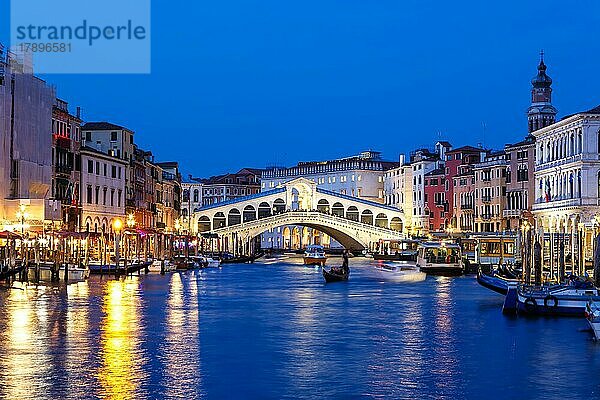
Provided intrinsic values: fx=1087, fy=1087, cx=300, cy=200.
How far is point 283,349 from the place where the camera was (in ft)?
48.9

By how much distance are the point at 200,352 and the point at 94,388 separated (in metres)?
3.12

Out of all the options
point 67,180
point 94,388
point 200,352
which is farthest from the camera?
point 67,180

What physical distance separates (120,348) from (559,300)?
8377mm

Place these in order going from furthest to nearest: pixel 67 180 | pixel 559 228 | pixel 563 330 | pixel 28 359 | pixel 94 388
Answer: pixel 559 228 < pixel 67 180 < pixel 563 330 < pixel 28 359 < pixel 94 388

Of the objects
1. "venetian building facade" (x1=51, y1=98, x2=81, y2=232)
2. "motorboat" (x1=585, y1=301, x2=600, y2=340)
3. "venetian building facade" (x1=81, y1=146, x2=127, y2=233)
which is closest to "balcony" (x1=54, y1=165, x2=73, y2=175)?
"venetian building facade" (x1=51, y1=98, x2=81, y2=232)

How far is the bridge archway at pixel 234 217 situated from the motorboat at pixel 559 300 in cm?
4813

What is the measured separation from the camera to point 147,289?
27734 mm

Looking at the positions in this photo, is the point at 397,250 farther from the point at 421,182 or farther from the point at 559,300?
the point at 559,300

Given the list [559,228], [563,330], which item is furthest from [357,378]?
[559,228]

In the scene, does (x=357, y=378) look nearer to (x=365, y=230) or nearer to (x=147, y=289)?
(x=147, y=289)

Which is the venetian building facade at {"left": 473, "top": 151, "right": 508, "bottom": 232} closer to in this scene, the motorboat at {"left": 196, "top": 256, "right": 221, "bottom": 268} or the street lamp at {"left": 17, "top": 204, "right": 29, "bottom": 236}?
the motorboat at {"left": 196, "top": 256, "right": 221, "bottom": 268}

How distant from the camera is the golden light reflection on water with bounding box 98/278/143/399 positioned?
38.0ft

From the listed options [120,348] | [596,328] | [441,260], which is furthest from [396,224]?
[120,348]

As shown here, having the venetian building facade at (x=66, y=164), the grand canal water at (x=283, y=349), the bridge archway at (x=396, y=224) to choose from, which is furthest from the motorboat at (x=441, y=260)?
the bridge archway at (x=396, y=224)
